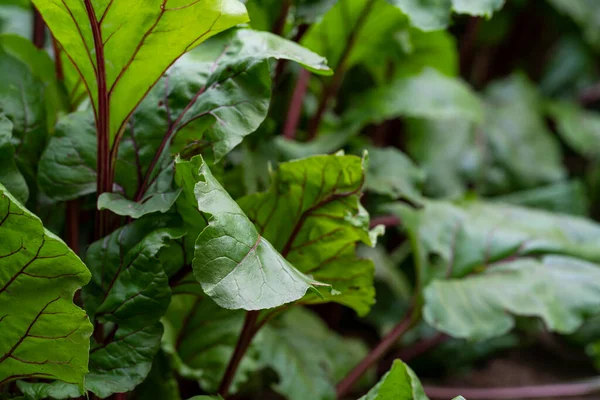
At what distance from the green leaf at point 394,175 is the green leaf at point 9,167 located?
0.51 metres

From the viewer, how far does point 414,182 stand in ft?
3.53

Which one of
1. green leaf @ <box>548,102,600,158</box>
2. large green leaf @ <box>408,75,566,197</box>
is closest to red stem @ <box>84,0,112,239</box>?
large green leaf @ <box>408,75,566,197</box>

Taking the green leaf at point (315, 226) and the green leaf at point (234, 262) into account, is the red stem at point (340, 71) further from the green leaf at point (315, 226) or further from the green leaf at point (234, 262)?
the green leaf at point (234, 262)

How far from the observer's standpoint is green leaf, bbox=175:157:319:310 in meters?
0.52

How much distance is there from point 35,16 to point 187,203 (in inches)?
20.9

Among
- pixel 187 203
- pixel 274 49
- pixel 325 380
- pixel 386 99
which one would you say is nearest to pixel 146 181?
pixel 187 203

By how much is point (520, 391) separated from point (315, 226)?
2.32 feet

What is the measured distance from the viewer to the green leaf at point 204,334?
856mm

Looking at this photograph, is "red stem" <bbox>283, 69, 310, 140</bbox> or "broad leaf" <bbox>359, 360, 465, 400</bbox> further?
"red stem" <bbox>283, 69, 310, 140</bbox>

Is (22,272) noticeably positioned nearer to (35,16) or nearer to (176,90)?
(176,90)

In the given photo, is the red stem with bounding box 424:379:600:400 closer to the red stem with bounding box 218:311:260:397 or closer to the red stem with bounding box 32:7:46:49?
the red stem with bounding box 218:311:260:397

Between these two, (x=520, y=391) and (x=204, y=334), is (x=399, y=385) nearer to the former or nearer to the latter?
(x=204, y=334)

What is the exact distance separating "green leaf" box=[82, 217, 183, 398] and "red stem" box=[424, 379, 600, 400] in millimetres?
668

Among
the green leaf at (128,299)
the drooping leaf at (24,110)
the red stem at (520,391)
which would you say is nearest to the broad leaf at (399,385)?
the green leaf at (128,299)
